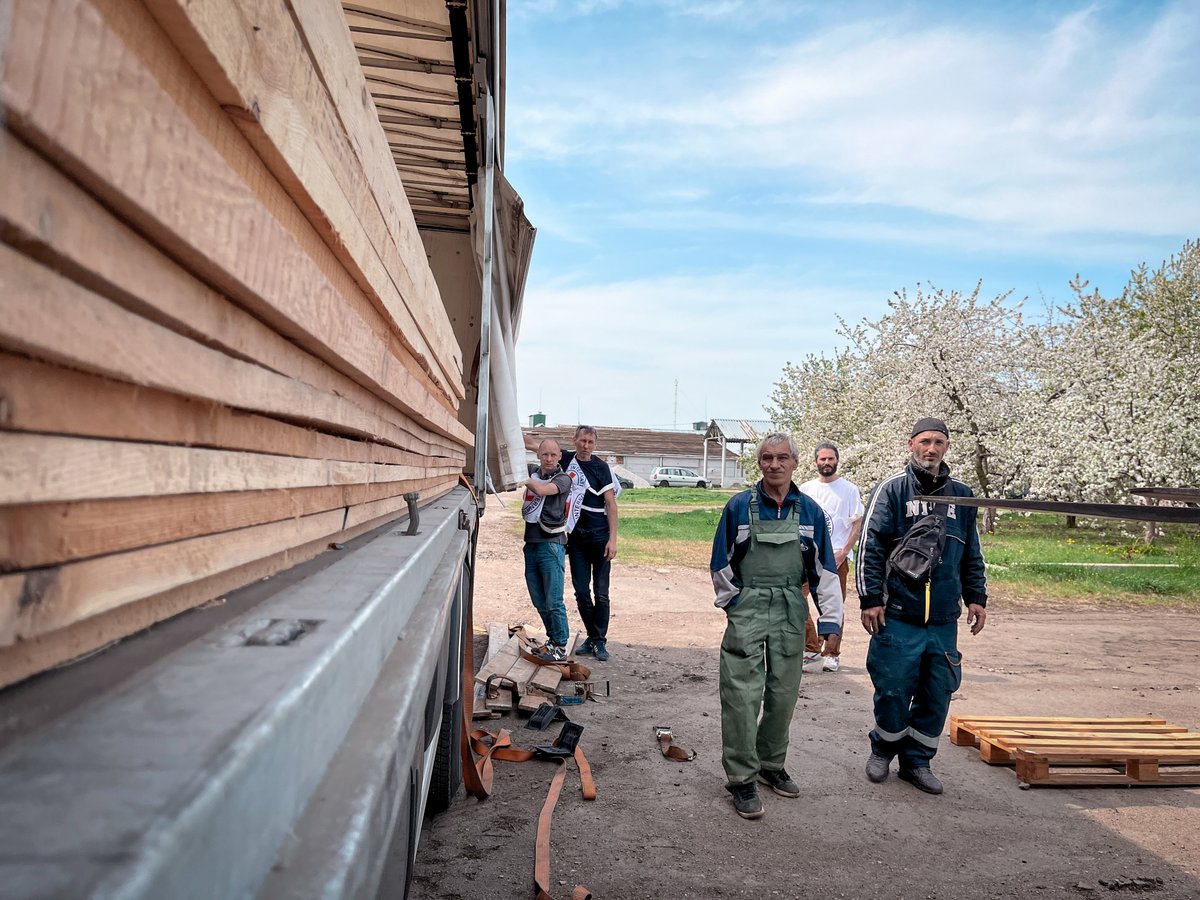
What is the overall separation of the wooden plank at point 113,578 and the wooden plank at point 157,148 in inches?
11.6

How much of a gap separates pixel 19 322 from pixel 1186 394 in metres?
22.6

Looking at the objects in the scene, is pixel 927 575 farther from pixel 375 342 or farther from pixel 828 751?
pixel 375 342

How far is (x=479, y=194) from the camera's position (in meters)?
5.05

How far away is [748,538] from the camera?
4.60 m

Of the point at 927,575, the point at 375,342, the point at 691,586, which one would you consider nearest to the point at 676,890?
the point at 927,575

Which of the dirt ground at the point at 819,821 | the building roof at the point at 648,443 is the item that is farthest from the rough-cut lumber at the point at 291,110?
the building roof at the point at 648,443

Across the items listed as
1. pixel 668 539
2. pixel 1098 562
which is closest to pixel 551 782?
pixel 1098 562

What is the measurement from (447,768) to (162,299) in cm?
352

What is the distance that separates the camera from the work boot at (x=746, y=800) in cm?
428

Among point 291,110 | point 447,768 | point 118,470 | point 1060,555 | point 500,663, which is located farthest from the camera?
point 1060,555

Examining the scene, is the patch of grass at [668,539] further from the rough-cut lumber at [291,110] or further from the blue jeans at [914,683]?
the rough-cut lumber at [291,110]

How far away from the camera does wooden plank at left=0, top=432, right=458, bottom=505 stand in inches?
25.3

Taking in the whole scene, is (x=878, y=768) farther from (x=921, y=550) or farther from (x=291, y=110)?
(x=291, y=110)

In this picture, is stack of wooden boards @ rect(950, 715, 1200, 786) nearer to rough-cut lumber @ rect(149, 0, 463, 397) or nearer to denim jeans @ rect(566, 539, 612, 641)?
denim jeans @ rect(566, 539, 612, 641)
